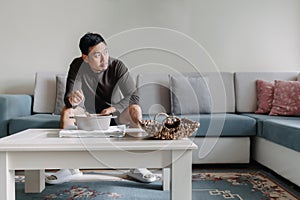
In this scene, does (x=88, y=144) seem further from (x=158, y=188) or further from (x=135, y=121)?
(x=158, y=188)

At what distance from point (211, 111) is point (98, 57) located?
4.64ft

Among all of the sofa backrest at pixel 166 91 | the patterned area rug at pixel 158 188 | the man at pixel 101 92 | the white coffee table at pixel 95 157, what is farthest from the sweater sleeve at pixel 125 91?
the white coffee table at pixel 95 157

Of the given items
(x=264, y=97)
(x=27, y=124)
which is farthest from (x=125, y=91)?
(x=264, y=97)

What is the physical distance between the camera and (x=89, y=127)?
1773 mm

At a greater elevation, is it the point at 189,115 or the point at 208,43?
the point at 208,43

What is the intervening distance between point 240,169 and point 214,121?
0.48m

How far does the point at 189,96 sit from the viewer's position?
3236 millimetres

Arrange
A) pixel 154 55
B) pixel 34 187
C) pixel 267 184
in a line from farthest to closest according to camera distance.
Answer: pixel 154 55
pixel 267 184
pixel 34 187

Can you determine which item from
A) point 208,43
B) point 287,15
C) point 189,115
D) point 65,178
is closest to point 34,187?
point 65,178

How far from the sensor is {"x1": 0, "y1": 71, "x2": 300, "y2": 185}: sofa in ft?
8.68

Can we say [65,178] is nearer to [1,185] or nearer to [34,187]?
[34,187]

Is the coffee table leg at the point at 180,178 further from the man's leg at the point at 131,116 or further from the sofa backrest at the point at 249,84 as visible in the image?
the sofa backrest at the point at 249,84

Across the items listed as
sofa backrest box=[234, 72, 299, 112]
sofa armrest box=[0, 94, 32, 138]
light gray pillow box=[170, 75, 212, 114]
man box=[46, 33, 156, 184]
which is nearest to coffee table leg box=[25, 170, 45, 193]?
man box=[46, 33, 156, 184]

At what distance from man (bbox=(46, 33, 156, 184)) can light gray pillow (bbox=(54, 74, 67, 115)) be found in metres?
0.73
